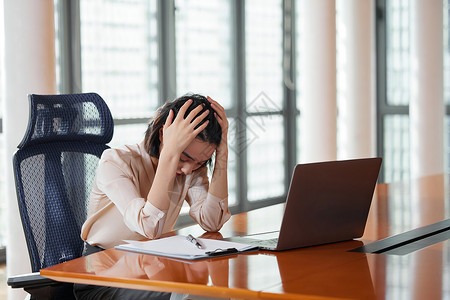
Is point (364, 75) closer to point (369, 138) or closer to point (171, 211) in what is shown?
point (369, 138)

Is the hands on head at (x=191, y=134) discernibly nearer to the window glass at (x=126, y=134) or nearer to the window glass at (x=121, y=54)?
the window glass at (x=121, y=54)

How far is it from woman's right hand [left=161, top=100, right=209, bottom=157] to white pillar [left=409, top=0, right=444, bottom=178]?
4704 mm

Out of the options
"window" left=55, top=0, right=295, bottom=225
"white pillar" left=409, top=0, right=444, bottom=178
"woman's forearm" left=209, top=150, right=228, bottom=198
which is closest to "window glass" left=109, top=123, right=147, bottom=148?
"window" left=55, top=0, right=295, bottom=225

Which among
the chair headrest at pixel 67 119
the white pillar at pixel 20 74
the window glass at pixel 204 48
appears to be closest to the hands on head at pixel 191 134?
the chair headrest at pixel 67 119

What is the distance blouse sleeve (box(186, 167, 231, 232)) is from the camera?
223cm

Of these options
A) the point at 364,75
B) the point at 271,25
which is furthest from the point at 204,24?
the point at 364,75

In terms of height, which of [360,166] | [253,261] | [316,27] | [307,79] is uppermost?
[316,27]

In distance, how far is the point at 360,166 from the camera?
6.15 feet

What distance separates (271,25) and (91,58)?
2.38 meters

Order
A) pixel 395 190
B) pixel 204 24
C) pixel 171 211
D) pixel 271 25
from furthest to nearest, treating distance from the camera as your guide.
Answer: pixel 271 25, pixel 204 24, pixel 395 190, pixel 171 211

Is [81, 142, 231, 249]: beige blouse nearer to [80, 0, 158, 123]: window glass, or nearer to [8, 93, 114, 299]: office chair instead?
[8, 93, 114, 299]: office chair

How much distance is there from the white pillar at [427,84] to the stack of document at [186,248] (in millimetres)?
4859

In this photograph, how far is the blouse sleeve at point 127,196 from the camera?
2023 mm

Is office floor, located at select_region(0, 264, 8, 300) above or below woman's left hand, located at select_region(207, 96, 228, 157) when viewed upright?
below
